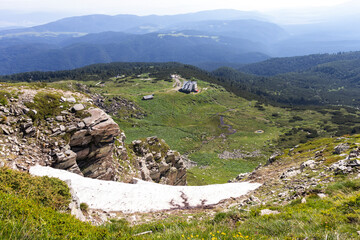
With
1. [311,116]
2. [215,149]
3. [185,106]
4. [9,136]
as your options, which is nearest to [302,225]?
[9,136]

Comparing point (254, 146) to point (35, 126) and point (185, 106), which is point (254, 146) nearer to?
point (185, 106)

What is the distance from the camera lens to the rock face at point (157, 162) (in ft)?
101

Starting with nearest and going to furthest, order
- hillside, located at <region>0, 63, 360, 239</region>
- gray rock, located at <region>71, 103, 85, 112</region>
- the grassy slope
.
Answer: hillside, located at <region>0, 63, 360, 239</region> < gray rock, located at <region>71, 103, 85, 112</region> < the grassy slope

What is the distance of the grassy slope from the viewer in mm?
66431

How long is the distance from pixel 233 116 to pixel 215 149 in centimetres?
6422

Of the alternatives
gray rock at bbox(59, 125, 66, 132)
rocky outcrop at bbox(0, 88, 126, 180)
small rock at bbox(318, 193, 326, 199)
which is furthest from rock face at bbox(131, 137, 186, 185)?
small rock at bbox(318, 193, 326, 199)

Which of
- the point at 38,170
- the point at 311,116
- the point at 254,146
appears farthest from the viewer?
the point at 311,116

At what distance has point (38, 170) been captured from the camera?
1661 centimetres

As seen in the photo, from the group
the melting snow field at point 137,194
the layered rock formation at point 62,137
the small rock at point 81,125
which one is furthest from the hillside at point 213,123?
the small rock at point 81,125

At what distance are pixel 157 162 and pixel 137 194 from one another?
14721mm

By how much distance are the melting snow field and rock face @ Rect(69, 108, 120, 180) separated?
336cm

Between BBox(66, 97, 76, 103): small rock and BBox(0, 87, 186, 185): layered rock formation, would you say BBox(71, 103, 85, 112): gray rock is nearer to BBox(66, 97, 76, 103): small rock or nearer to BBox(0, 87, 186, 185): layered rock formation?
BBox(0, 87, 186, 185): layered rock formation

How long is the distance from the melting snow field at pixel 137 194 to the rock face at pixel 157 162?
8834 mm

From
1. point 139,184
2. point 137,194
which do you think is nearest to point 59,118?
point 139,184
